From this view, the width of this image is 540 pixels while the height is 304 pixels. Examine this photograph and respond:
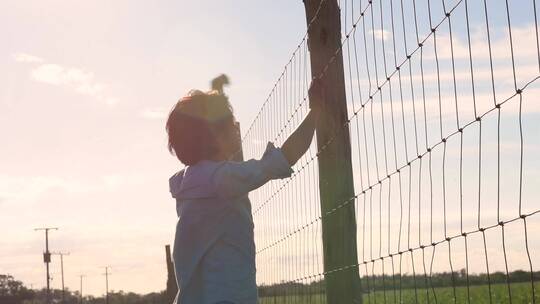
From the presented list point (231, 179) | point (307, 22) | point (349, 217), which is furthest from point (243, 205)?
point (307, 22)

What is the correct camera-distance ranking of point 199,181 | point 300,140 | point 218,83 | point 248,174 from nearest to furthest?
1. point 248,174
2. point 199,181
3. point 300,140
4. point 218,83

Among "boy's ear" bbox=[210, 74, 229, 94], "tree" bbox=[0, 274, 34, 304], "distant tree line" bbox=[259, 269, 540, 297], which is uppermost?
"tree" bbox=[0, 274, 34, 304]

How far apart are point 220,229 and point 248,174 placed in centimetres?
28

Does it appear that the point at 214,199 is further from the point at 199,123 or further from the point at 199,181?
the point at 199,123

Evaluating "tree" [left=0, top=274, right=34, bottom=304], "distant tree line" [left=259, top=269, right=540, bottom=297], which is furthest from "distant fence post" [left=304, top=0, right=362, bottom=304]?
"tree" [left=0, top=274, right=34, bottom=304]

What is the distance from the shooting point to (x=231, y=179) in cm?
427

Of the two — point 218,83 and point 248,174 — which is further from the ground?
point 218,83

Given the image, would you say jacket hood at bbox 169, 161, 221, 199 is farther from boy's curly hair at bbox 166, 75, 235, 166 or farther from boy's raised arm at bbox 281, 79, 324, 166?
boy's raised arm at bbox 281, 79, 324, 166

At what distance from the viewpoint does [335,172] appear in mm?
5527

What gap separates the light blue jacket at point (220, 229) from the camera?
4.27m

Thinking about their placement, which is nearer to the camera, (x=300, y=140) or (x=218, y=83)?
(x=300, y=140)

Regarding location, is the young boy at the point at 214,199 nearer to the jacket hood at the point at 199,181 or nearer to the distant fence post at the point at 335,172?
the jacket hood at the point at 199,181

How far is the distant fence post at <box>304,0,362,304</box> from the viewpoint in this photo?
5488mm

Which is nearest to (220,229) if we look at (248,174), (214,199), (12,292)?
(214,199)
